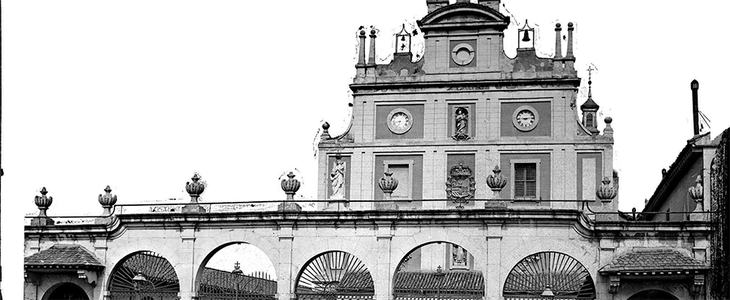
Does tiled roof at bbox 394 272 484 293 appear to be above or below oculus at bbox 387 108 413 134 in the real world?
below

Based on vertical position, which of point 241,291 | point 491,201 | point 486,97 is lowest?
point 241,291

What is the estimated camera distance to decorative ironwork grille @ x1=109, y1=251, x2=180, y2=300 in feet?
111

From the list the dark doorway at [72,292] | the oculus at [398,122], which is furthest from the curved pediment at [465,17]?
the dark doorway at [72,292]

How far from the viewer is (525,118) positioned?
4712 centimetres

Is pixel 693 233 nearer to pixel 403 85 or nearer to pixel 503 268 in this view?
pixel 503 268

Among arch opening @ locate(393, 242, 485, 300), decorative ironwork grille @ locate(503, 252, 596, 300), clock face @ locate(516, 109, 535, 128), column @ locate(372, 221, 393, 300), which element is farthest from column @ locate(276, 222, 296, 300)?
clock face @ locate(516, 109, 535, 128)

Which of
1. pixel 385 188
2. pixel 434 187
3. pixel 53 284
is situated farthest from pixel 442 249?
pixel 53 284

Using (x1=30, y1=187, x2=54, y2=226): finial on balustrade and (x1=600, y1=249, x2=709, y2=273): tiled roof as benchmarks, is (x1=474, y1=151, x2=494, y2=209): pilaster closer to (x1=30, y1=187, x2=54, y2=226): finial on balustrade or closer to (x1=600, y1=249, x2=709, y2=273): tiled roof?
(x1=600, y1=249, x2=709, y2=273): tiled roof

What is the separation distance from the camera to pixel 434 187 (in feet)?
156

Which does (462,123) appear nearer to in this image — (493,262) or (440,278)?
(440,278)

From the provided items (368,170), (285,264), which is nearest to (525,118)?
(368,170)

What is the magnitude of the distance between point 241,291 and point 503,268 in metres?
7.52

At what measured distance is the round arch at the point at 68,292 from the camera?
34.5 m

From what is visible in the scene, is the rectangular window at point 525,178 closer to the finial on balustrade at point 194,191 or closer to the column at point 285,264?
the column at point 285,264
